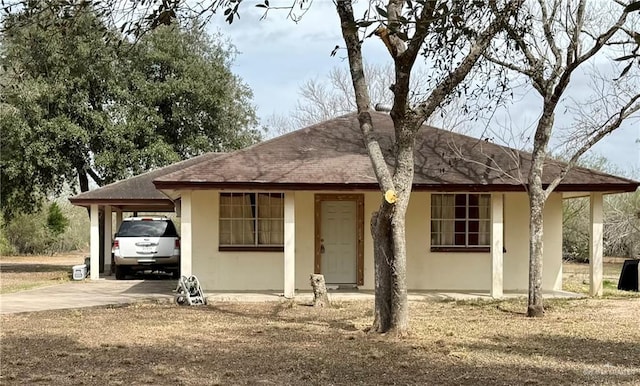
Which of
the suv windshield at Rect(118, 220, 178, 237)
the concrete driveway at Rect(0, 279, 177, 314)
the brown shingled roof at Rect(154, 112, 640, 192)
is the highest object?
the brown shingled roof at Rect(154, 112, 640, 192)

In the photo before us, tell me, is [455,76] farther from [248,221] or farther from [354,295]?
[248,221]

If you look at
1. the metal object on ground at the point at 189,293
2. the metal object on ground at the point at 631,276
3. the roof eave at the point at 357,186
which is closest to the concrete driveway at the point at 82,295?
the metal object on ground at the point at 189,293

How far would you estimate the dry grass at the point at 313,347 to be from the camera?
811 cm

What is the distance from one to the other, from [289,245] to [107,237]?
41.8 ft

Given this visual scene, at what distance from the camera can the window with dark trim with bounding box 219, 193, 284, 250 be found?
1756 centimetres

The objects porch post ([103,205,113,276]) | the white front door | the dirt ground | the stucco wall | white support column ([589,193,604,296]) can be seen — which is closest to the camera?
the dirt ground

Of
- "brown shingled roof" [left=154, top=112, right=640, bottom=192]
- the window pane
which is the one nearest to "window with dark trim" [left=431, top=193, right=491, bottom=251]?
"brown shingled roof" [left=154, top=112, right=640, bottom=192]

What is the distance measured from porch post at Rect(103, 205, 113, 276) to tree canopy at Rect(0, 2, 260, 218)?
2.28 meters

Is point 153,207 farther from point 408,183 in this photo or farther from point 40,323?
point 408,183

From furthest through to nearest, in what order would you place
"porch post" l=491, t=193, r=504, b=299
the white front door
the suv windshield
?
the suv windshield, the white front door, "porch post" l=491, t=193, r=504, b=299

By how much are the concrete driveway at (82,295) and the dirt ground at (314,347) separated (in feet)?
4.19

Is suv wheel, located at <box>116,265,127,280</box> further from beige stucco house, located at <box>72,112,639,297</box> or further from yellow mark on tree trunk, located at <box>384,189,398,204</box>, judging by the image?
yellow mark on tree trunk, located at <box>384,189,398,204</box>

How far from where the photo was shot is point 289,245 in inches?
627

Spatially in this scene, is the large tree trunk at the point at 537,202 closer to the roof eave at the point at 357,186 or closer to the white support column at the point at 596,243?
the roof eave at the point at 357,186
